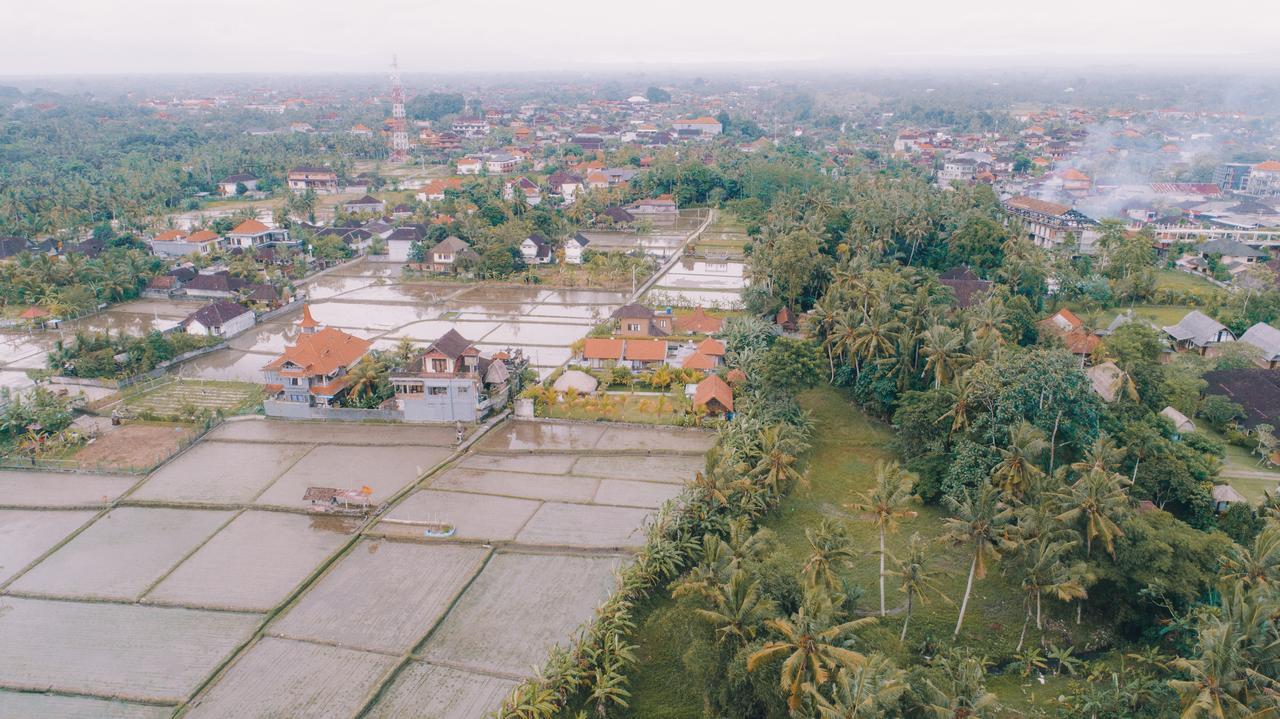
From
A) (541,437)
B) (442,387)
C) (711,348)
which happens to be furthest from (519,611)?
(711,348)

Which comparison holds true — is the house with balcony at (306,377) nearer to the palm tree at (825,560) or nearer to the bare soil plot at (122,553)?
the bare soil plot at (122,553)

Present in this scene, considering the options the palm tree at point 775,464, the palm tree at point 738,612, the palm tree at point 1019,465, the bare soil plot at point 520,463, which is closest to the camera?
the palm tree at point 738,612

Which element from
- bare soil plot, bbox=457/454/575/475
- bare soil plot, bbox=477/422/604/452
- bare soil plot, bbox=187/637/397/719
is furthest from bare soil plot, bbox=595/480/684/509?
bare soil plot, bbox=187/637/397/719

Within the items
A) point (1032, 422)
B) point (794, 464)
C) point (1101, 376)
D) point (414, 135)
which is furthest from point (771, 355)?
point (414, 135)

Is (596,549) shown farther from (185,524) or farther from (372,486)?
(185,524)

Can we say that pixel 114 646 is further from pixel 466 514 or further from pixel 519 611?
pixel 519 611

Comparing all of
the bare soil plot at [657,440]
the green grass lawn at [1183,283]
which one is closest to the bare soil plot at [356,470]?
the bare soil plot at [657,440]
